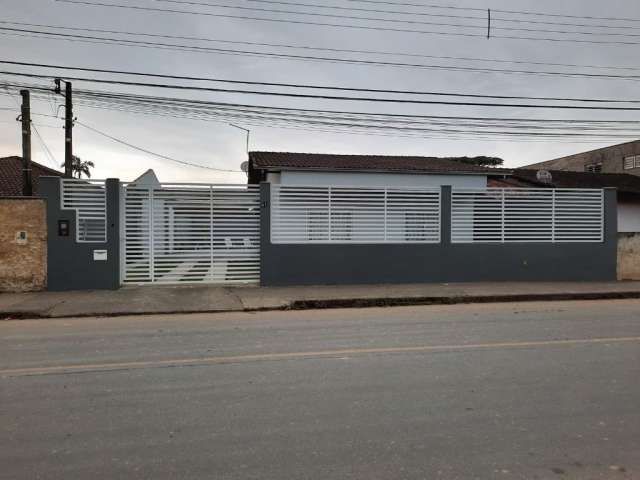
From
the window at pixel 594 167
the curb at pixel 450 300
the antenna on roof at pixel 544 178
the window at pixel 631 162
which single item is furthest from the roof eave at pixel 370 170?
the window at pixel 594 167

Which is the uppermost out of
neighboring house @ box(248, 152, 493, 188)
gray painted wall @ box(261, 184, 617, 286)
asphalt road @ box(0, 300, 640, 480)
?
neighboring house @ box(248, 152, 493, 188)

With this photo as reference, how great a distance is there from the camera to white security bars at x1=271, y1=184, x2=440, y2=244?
1341 centimetres

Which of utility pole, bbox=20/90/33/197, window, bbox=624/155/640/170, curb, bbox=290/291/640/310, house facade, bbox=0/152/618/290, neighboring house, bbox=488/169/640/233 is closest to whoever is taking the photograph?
curb, bbox=290/291/640/310

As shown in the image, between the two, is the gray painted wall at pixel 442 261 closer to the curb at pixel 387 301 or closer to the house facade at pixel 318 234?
the house facade at pixel 318 234

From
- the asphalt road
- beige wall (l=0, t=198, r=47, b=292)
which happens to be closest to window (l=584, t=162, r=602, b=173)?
the asphalt road

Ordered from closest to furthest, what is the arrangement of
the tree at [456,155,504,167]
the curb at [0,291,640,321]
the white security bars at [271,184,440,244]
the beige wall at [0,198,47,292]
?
the curb at [0,291,640,321], the beige wall at [0,198,47,292], the white security bars at [271,184,440,244], the tree at [456,155,504,167]

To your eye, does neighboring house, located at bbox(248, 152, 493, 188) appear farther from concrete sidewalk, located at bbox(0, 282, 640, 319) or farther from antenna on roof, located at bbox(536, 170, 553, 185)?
concrete sidewalk, located at bbox(0, 282, 640, 319)

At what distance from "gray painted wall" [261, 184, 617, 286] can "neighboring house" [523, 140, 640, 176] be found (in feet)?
90.3

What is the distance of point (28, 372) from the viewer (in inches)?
230

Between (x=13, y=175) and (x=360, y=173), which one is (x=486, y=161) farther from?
(x=13, y=175)

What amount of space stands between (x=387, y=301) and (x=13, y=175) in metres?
24.5

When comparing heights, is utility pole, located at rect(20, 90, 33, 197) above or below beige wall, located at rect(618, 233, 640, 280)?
above

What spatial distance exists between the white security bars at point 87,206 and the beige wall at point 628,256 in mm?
13540

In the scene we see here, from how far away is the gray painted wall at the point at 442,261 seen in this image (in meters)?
13.4
